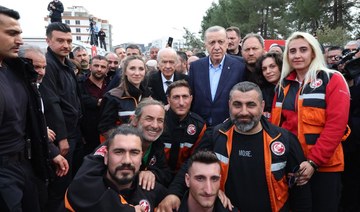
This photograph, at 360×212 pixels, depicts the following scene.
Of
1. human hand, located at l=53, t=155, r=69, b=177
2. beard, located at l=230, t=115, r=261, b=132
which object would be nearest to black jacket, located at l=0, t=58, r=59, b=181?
human hand, located at l=53, t=155, r=69, b=177

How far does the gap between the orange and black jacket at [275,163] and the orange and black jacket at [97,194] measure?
428mm

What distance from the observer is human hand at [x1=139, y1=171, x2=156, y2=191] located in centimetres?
309

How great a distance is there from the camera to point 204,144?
11.3ft

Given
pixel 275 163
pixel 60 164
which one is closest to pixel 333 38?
pixel 275 163

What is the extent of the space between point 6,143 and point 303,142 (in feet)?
8.70

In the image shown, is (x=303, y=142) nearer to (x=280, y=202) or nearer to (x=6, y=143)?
(x=280, y=202)

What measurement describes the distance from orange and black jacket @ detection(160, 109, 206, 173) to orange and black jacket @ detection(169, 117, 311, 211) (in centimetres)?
72

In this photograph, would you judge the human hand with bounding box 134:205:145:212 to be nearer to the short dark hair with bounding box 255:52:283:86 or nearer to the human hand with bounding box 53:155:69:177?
the human hand with bounding box 53:155:69:177

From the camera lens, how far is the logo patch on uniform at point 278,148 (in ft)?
9.87

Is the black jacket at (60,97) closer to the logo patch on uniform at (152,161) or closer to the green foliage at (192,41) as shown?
the logo patch on uniform at (152,161)

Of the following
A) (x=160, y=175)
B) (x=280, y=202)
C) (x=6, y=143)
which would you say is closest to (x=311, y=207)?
(x=280, y=202)

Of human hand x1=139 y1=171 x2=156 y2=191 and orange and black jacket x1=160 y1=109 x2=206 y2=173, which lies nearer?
human hand x1=139 y1=171 x2=156 y2=191

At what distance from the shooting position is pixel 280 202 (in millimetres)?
3084

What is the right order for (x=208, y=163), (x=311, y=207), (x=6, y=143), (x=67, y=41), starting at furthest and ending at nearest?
(x=67, y=41), (x=311, y=207), (x=208, y=163), (x=6, y=143)
